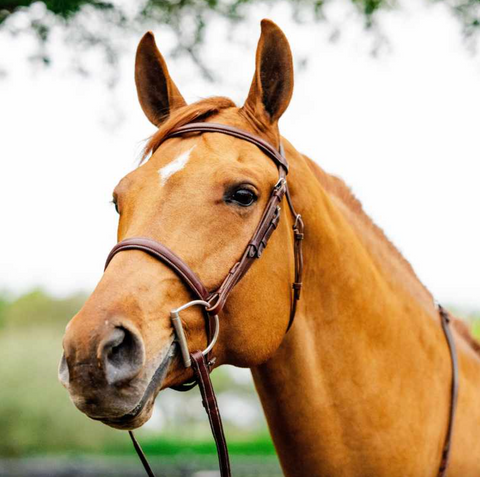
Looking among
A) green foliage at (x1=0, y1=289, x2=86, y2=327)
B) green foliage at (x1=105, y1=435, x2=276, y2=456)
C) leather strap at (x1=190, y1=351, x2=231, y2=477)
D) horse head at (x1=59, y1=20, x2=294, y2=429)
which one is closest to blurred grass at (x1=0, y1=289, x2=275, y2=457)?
green foliage at (x1=105, y1=435, x2=276, y2=456)

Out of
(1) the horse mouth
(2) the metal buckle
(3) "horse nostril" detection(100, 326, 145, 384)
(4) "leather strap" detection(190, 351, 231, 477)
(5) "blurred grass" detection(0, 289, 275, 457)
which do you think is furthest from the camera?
(5) "blurred grass" detection(0, 289, 275, 457)

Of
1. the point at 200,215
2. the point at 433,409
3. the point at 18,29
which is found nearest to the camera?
the point at 200,215

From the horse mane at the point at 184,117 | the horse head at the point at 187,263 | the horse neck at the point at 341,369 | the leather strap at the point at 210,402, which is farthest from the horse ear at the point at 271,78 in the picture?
the leather strap at the point at 210,402

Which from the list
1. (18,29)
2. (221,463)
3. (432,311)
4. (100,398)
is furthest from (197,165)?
(18,29)

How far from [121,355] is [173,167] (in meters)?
0.95

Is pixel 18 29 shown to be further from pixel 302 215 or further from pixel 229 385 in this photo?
pixel 229 385

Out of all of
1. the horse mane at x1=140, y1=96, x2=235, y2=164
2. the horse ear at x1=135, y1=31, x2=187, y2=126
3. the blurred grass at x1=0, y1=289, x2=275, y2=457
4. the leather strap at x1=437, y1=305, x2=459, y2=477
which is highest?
the blurred grass at x1=0, y1=289, x2=275, y2=457

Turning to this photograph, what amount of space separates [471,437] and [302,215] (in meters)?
1.64

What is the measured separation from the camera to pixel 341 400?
3.16 m

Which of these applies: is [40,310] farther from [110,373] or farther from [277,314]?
[110,373]

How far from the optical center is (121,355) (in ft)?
7.57

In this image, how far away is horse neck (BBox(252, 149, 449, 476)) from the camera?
3.12 meters

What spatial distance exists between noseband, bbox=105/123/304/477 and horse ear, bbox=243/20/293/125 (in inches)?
9.3

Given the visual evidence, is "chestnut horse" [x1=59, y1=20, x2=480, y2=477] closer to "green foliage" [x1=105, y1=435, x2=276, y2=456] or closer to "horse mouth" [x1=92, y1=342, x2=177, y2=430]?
"horse mouth" [x1=92, y1=342, x2=177, y2=430]
